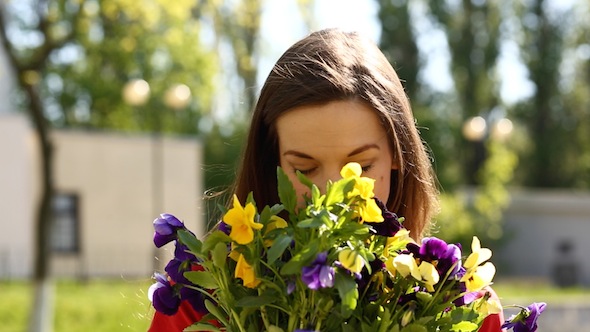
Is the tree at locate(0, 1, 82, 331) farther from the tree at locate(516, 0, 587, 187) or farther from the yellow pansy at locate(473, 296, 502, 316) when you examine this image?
the tree at locate(516, 0, 587, 187)

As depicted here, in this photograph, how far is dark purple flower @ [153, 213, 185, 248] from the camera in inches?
68.5

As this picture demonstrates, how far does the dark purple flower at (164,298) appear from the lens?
5.95 feet

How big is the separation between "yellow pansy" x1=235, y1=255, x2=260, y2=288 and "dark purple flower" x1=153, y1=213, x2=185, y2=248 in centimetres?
18

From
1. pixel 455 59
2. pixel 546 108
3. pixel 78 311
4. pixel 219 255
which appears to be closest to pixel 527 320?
pixel 219 255

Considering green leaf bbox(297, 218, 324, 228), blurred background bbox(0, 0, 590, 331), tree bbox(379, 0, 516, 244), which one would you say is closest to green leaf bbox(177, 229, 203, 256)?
green leaf bbox(297, 218, 324, 228)

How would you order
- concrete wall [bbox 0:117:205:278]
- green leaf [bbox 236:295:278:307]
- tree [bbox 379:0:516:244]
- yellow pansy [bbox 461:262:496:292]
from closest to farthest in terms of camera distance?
green leaf [bbox 236:295:278:307] → yellow pansy [bbox 461:262:496:292] → concrete wall [bbox 0:117:205:278] → tree [bbox 379:0:516:244]

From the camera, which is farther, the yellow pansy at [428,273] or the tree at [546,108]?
the tree at [546,108]

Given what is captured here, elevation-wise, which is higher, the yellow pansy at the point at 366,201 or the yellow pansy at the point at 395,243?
the yellow pansy at the point at 366,201

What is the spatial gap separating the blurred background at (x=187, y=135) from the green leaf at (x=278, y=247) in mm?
8934

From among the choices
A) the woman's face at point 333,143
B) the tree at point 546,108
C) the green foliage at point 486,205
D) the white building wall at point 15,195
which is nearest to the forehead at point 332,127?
the woman's face at point 333,143

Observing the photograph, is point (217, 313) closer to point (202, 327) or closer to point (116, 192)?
point (202, 327)

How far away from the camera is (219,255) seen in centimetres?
162

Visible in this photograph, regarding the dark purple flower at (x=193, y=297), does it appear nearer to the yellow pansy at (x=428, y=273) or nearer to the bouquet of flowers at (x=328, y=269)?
the bouquet of flowers at (x=328, y=269)

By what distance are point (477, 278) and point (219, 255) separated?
1.39ft
